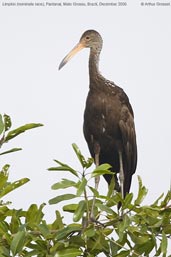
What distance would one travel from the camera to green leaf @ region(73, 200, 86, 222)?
12.5ft

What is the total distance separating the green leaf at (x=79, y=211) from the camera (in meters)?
3.79

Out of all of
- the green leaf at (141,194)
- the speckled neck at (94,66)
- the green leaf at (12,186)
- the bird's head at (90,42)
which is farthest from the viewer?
the bird's head at (90,42)

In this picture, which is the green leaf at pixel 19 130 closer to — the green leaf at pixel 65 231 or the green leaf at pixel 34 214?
the green leaf at pixel 34 214

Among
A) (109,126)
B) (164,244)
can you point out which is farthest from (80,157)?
(109,126)

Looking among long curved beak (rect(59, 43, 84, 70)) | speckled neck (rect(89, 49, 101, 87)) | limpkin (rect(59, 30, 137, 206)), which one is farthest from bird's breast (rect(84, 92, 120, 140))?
long curved beak (rect(59, 43, 84, 70))

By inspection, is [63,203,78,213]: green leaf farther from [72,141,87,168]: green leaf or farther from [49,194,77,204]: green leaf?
[72,141,87,168]: green leaf

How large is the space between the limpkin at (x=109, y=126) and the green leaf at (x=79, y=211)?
3.45 metres

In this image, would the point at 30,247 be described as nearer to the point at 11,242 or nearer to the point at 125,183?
the point at 11,242

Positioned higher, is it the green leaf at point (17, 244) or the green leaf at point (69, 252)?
the green leaf at point (17, 244)

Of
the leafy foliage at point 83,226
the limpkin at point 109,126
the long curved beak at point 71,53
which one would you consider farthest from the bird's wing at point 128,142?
the leafy foliage at point 83,226

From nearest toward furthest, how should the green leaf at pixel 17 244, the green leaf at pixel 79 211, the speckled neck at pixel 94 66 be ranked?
the green leaf at pixel 17 244 < the green leaf at pixel 79 211 < the speckled neck at pixel 94 66

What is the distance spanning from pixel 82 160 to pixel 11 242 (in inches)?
→ 23.0

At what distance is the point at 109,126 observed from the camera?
24.2ft

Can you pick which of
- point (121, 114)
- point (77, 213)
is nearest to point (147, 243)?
point (77, 213)
